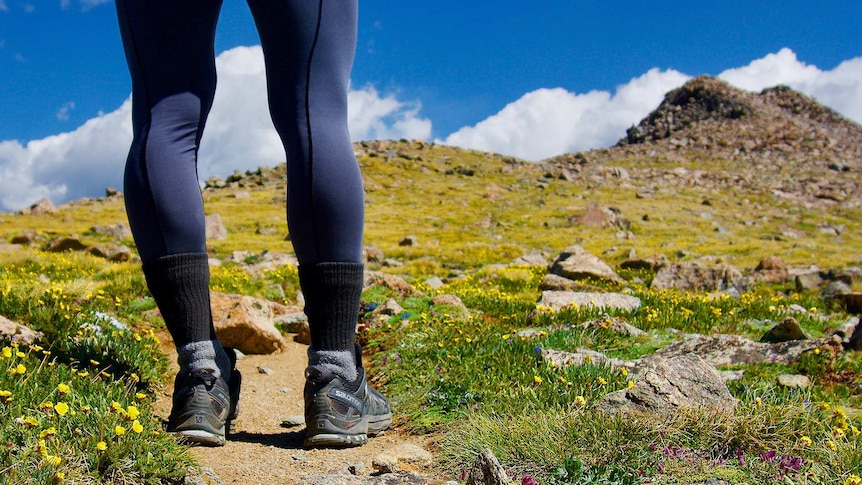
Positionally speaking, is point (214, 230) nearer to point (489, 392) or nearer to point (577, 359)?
point (577, 359)

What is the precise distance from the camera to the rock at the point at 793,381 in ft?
13.2

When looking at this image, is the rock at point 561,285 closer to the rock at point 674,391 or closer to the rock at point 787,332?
the rock at point 787,332

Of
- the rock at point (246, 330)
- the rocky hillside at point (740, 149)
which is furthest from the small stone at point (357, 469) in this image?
the rocky hillside at point (740, 149)

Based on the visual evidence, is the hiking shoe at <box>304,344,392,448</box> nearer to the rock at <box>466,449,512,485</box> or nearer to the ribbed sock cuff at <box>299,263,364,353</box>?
the ribbed sock cuff at <box>299,263,364,353</box>

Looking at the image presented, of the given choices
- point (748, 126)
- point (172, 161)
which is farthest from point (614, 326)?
point (748, 126)

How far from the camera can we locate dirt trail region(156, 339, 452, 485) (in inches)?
97.1

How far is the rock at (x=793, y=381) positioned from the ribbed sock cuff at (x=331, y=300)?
2.86 m

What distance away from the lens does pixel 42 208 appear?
4675cm

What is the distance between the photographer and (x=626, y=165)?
74125 mm

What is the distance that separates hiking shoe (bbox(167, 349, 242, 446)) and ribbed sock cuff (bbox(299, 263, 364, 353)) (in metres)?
0.46

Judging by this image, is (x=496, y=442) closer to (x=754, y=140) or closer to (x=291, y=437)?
(x=291, y=437)

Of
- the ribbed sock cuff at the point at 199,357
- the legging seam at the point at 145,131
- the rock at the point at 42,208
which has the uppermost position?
the rock at the point at 42,208

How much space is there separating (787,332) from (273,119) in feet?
15.9

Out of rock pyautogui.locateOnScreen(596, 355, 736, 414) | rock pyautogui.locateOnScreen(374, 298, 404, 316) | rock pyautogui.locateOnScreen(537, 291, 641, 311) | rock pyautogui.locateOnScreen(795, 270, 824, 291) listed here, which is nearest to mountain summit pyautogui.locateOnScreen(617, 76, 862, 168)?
rock pyautogui.locateOnScreen(795, 270, 824, 291)
